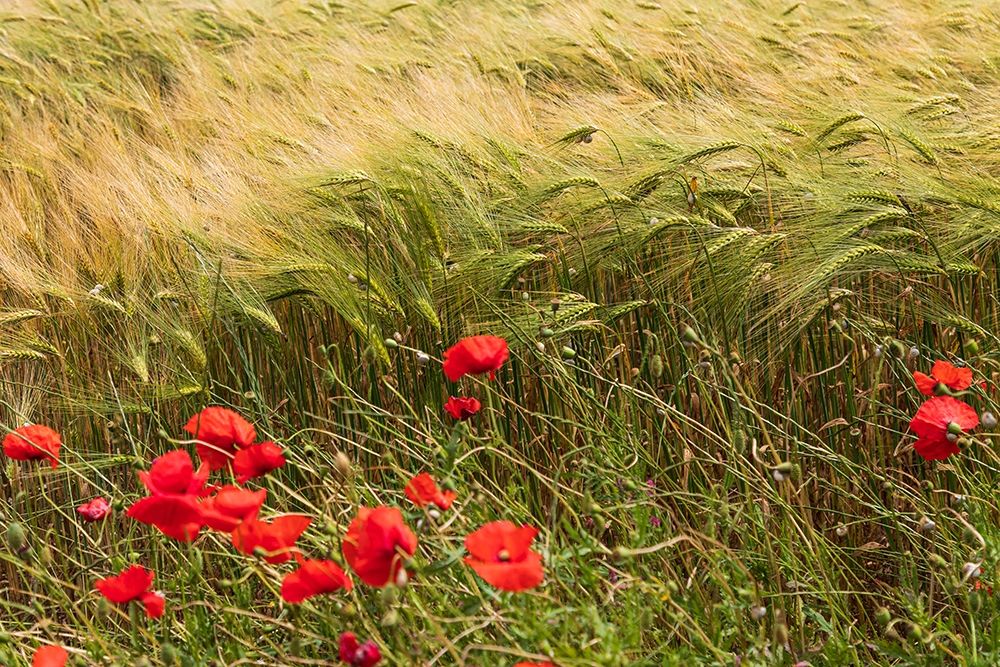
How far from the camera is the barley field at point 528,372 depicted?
138 centimetres

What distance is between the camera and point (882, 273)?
2.08 m

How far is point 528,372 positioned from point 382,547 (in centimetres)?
102

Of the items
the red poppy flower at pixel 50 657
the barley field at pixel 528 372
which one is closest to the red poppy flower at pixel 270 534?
the barley field at pixel 528 372

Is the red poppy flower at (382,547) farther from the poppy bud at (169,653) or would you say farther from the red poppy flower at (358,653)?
the poppy bud at (169,653)

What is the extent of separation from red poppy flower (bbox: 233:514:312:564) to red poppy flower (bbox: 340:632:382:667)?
0.48 feet

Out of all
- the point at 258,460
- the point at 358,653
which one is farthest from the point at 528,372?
the point at 358,653

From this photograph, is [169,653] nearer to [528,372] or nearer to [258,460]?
[258,460]

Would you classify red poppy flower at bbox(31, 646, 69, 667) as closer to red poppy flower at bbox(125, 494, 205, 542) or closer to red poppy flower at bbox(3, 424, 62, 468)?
red poppy flower at bbox(125, 494, 205, 542)

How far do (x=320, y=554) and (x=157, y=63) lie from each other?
3.35 m

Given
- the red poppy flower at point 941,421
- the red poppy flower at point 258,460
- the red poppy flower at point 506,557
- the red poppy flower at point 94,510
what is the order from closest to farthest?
the red poppy flower at point 506,557 → the red poppy flower at point 258,460 → the red poppy flower at point 941,421 → the red poppy flower at point 94,510

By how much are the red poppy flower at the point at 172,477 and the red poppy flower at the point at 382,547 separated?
200 mm

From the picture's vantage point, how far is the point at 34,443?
1.43 m

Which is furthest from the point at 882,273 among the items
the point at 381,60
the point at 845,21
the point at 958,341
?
the point at 845,21

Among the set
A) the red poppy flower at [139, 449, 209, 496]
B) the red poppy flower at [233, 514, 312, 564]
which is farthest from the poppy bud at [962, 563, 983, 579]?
the red poppy flower at [139, 449, 209, 496]
